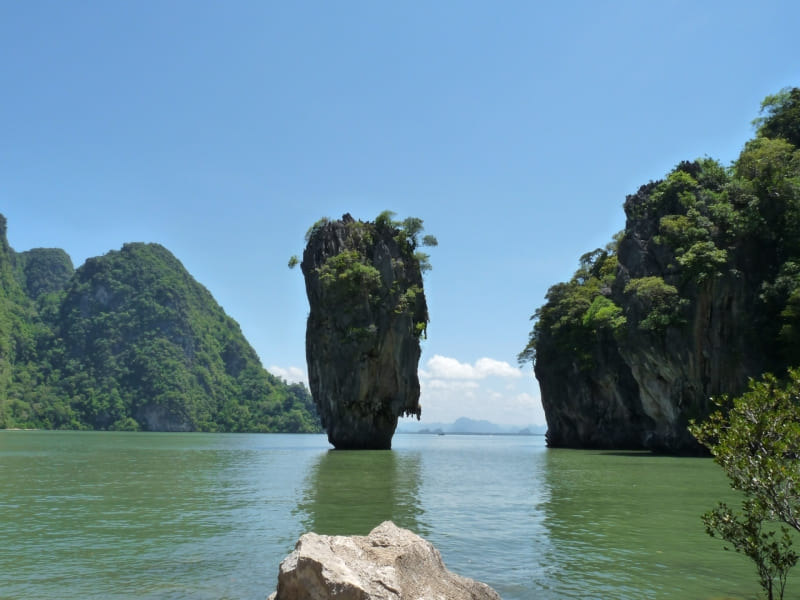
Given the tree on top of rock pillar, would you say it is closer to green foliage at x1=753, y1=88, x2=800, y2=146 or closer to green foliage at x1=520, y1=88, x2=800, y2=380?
green foliage at x1=520, y1=88, x2=800, y2=380

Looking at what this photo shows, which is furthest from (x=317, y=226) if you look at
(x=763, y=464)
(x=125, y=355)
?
(x=125, y=355)

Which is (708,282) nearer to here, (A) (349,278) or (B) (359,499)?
(A) (349,278)

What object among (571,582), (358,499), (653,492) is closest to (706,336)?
(653,492)

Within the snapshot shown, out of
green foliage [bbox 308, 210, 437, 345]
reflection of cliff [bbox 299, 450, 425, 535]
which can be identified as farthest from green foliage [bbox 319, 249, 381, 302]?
reflection of cliff [bbox 299, 450, 425, 535]

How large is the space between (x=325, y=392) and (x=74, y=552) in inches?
1517

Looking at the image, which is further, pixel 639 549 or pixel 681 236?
pixel 681 236

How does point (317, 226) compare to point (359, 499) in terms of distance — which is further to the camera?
point (317, 226)

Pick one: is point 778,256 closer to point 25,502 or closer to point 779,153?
point 779,153

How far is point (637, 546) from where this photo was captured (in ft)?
37.8

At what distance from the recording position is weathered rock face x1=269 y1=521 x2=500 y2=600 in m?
5.12

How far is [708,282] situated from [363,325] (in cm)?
2330

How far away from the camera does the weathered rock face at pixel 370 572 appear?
16.8 ft

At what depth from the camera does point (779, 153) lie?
115 ft

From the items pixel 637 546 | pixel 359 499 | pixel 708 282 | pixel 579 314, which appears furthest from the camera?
pixel 579 314
